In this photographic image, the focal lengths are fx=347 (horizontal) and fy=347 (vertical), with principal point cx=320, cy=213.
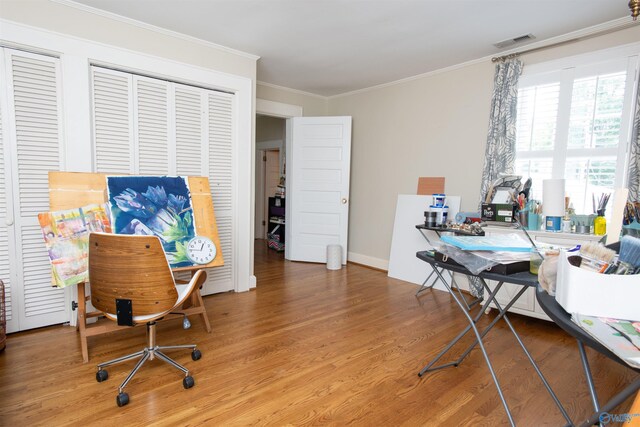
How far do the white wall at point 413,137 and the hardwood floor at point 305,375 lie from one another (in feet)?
5.85

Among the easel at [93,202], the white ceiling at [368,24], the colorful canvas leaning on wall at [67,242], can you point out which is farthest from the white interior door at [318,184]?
the colorful canvas leaning on wall at [67,242]

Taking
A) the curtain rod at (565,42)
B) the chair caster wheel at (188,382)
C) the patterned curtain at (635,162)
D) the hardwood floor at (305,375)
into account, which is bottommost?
the hardwood floor at (305,375)

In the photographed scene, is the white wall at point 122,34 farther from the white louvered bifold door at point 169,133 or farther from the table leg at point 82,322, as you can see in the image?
the table leg at point 82,322

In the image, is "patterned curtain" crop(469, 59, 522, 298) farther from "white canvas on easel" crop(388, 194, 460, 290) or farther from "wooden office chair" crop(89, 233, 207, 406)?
"wooden office chair" crop(89, 233, 207, 406)

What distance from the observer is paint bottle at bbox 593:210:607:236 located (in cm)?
283

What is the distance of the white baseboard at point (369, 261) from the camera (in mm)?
5035

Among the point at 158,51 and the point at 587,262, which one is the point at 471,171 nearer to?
the point at 587,262

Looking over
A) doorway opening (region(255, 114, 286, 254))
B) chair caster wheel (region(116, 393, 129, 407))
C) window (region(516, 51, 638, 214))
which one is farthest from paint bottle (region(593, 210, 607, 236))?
doorway opening (region(255, 114, 286, 254))

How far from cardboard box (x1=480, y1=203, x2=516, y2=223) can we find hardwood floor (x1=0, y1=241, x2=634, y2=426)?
953mm

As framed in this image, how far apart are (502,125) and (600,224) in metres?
1.33

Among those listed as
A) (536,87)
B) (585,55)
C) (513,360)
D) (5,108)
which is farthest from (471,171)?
(5,108)

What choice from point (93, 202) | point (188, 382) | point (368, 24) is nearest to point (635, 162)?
point (368, 24)

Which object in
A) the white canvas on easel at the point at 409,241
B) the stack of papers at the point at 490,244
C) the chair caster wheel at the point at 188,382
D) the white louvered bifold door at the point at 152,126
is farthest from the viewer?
the white canvas on easel at the point at 409,241

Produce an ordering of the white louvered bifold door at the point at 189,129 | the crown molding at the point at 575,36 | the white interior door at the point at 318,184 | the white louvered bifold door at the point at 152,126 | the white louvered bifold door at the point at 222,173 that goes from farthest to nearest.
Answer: the white interior door at the point at 318,184 → the white louvered bifold door at the point at 222,173 → the white louvered bifold door at the point at 189,129 → the white louvered bifold door at the point at 152,126 → the crown molding at the point at 575,36
